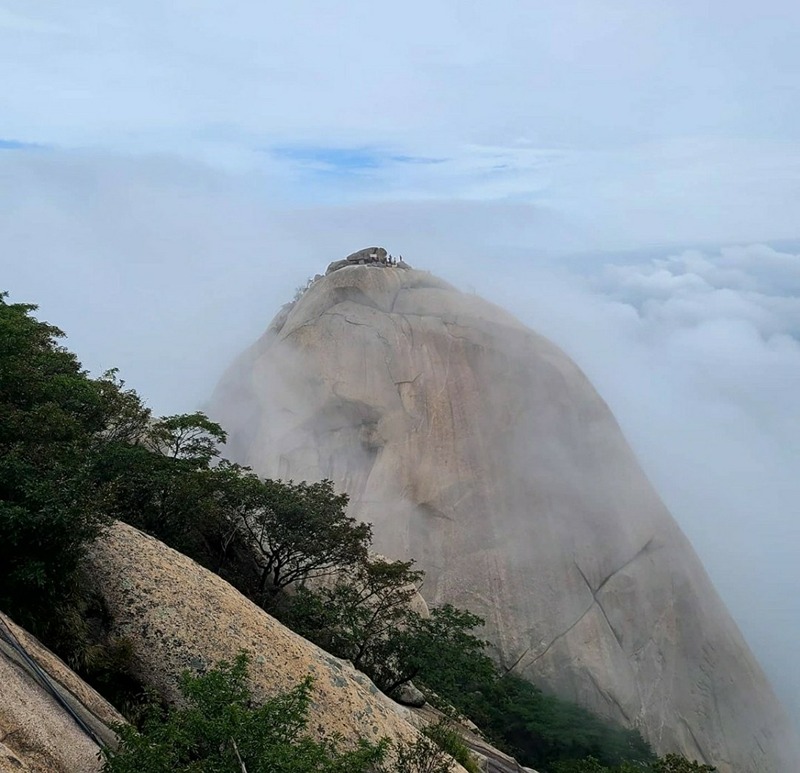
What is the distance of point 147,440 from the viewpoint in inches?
766

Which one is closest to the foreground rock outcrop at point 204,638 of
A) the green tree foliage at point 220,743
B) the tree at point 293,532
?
the green tree foliage at point 220,743

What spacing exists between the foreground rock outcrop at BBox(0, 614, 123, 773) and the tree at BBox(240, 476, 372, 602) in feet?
26.9

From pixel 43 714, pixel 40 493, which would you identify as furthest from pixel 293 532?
pixel 43 714

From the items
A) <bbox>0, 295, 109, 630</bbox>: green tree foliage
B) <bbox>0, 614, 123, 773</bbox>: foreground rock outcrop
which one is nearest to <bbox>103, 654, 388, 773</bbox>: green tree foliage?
<bbox>0, 614, 123, 773</bbox>: foreground rock outcrop

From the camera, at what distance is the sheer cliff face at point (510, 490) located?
31281 millimetres

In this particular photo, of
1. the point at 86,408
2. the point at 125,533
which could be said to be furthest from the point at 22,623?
the point at 86,408

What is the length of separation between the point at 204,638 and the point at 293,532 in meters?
6.89

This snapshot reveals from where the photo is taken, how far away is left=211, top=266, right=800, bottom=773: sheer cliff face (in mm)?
31281

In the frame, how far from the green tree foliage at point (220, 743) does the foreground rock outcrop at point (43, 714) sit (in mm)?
490

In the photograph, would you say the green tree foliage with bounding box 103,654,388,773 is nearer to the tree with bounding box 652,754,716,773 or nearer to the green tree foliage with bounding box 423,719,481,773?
the green tree foliage with bounding box 423,719,481,773

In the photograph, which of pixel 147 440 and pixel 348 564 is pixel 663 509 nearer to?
pixel 348 564

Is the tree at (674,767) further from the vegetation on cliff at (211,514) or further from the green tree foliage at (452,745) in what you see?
the green tree foliage at (452,745)

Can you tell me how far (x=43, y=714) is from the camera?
8875mm

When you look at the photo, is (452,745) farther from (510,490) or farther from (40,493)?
(510,490)
